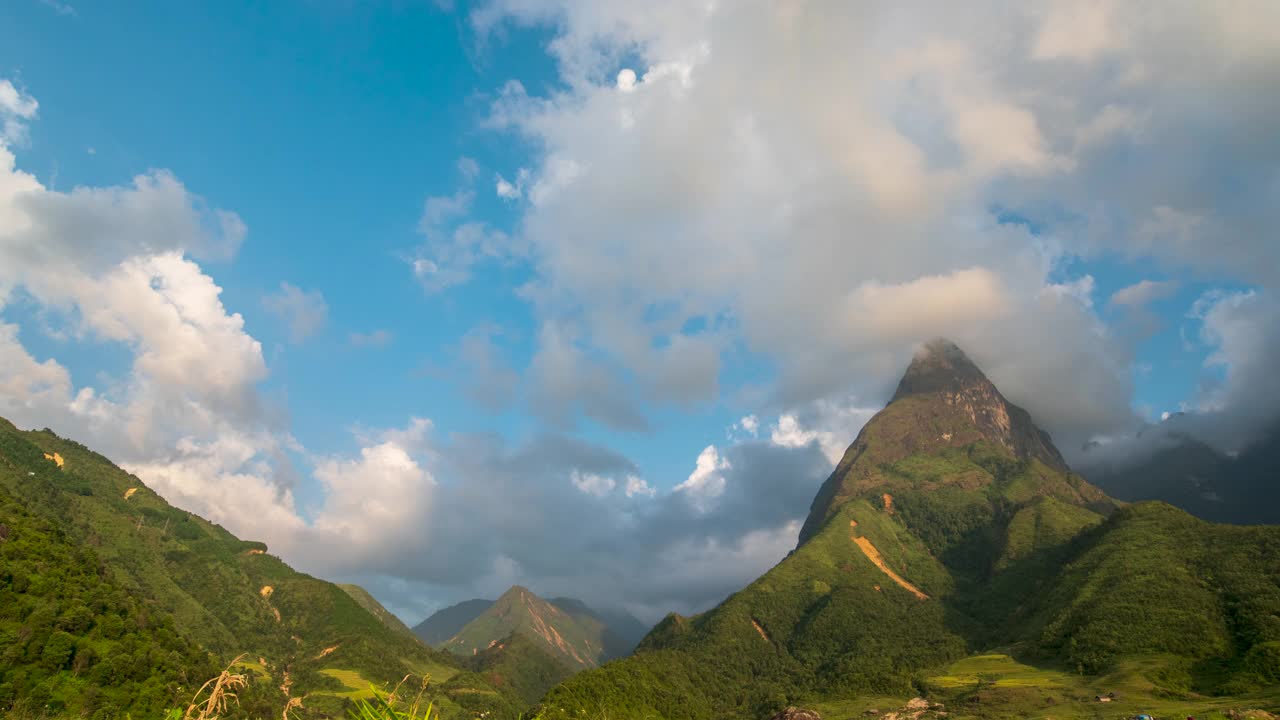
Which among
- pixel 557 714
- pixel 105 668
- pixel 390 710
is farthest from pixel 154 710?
pixel 390 710

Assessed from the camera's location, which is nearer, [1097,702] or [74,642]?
[74,642]

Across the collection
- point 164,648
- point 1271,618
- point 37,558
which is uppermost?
point 1271,618

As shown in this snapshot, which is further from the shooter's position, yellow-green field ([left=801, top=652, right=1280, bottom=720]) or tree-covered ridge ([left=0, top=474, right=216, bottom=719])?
yellow-green field ([left=801, top=652, right=1280, bottom=720])

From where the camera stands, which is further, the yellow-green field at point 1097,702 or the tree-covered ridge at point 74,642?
the yellow-green field at point 1097,702

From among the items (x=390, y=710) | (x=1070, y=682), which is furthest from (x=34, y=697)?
(x=1070, y=682)

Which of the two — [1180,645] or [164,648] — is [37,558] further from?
[1180,645]

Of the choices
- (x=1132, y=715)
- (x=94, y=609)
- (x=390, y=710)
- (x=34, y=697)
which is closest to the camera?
(x=390, y=710)

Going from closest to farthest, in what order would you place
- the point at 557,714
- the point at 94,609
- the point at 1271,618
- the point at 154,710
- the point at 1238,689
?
1. the point at 154,710
2. the point at 94,609
3. the point at 1238,689
4. the point at 557,714
5. the point at 1271,618

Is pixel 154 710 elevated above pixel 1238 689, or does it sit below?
below

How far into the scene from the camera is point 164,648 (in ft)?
437

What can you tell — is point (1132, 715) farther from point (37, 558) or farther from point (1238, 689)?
point (37, 558)

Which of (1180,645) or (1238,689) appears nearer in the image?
(1238,689)

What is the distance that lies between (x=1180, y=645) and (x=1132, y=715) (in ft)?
265

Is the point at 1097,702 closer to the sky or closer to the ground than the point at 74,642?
closer to the sky
